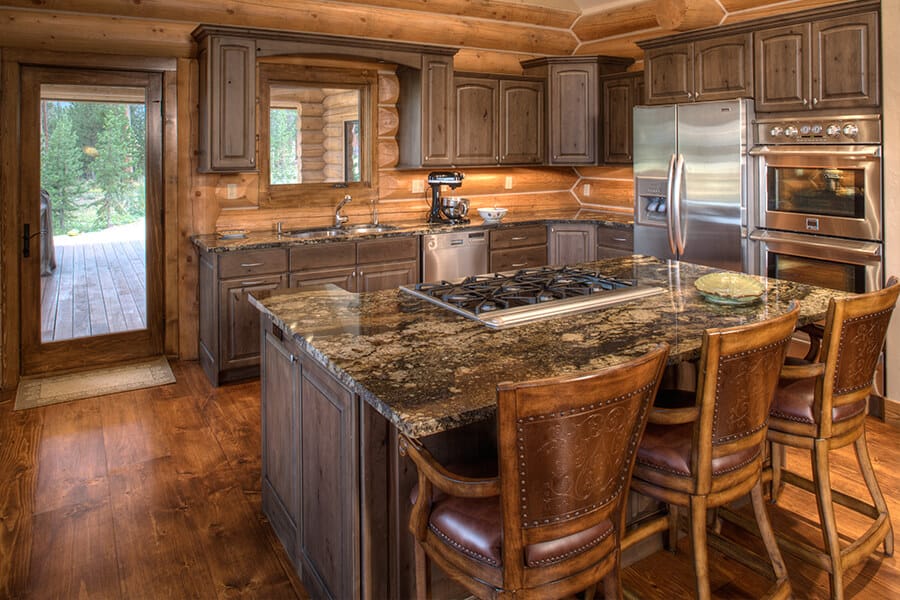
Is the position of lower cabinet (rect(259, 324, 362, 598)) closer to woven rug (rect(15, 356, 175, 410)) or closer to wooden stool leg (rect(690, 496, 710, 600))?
wooden stool leg (rect(690, 496, 710, 600))

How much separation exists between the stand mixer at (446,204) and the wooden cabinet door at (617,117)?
4.58ft

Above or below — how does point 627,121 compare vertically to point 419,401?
above

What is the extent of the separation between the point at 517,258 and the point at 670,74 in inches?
77.5

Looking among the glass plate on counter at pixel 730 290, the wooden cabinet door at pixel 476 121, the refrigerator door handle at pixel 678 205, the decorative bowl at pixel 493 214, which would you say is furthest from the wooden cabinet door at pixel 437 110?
the glass plate on counter at pixel 730 290

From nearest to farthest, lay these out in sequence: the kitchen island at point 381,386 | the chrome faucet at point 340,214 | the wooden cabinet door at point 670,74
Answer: the kitchen island at point 381,386, the wooden cabinet door at point 670,74, the chrome faucet at point 340,214

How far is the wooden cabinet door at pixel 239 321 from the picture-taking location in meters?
4.74

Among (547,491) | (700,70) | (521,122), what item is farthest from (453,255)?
(547,491)

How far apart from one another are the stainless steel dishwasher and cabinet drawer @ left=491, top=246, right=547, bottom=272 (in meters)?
0.13

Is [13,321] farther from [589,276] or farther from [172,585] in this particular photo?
[589,276]

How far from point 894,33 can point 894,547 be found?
276cm

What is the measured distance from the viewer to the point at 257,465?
3574 millimetres

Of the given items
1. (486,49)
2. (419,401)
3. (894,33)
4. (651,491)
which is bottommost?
(651,491)

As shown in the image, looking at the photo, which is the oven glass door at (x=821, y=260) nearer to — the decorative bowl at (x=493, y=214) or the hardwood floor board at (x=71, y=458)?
the decorative bowl at (x=493, y=214)

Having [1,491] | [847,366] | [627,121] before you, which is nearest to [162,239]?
[1,491]
